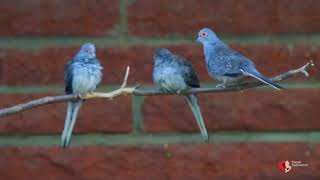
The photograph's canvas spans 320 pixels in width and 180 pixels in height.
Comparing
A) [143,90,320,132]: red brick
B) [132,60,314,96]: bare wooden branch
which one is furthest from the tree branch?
[143,90,320,132]: red brick

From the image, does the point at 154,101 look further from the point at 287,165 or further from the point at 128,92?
the point at 128,92

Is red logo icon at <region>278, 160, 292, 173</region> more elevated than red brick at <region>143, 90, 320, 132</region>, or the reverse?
red brick at <region>143, 90, 320, 132</region>

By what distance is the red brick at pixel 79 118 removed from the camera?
3.32ft

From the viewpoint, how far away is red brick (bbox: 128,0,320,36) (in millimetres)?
1014

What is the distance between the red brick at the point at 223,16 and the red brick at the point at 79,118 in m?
0.10

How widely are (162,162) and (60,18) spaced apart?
0.77 ft

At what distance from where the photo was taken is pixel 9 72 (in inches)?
39.7

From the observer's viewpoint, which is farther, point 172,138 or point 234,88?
point 172,138

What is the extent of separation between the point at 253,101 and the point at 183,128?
10cm

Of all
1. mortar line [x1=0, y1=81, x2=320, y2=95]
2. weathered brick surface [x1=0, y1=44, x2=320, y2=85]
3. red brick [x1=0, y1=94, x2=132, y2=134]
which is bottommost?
red brick [x1=0, y1=94, x2=132, y2=134]

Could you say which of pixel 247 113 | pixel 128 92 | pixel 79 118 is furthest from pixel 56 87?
pixel 128 92

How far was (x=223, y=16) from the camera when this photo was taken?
3.34 ft

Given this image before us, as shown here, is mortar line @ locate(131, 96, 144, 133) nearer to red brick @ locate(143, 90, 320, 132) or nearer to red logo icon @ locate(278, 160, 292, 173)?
red brick @ locate(143, 90, 320, 132)

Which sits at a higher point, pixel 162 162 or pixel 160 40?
pixel 160 40
